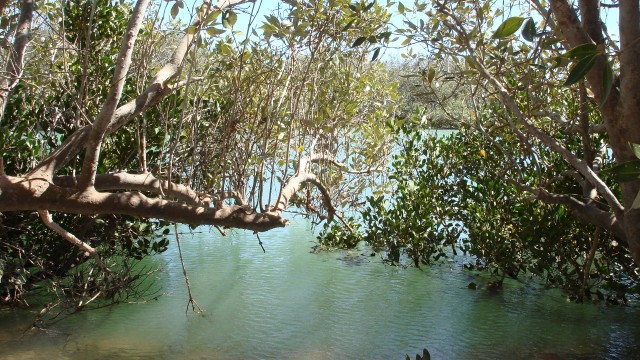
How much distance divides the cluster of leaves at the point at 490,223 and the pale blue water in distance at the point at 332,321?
0.25 meters

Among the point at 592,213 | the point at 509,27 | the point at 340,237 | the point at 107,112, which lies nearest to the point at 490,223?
the point at 340,237

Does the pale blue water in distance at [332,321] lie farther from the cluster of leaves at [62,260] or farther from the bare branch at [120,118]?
the bare branch at [120,118]

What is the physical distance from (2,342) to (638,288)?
5.12 metres

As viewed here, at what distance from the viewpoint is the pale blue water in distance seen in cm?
489

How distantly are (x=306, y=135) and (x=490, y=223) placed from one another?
229 centimetres

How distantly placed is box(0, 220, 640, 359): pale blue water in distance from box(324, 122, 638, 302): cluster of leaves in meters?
0.25

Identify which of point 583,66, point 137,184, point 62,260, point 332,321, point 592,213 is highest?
point 583,66

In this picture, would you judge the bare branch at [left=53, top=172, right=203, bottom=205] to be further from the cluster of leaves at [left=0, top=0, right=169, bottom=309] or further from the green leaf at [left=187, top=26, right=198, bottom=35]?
the cluster of leaves at [left=0, top=0, right=169, bottom=309]

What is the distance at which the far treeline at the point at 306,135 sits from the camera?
269cm

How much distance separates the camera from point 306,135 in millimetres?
5551

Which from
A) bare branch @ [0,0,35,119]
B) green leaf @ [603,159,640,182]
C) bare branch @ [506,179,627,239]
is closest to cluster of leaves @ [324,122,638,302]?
bare branch @ [506,179,627,239]

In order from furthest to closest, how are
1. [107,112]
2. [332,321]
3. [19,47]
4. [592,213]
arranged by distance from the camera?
[332,321] → [592,213] → [19,47] → [107,112]

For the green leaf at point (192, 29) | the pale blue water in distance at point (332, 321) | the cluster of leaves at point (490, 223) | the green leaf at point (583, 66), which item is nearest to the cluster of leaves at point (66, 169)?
the pale blue water in distance at point (332, 321)

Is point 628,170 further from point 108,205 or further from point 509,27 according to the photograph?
point 108,205
